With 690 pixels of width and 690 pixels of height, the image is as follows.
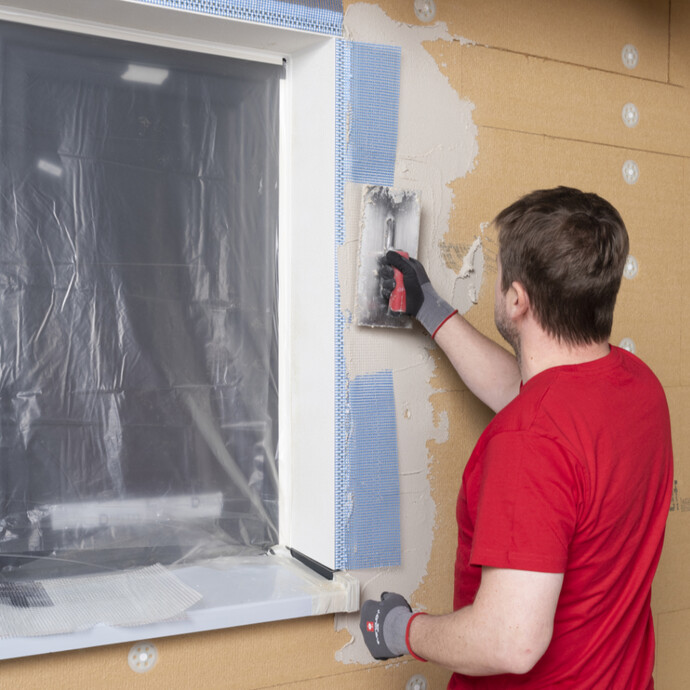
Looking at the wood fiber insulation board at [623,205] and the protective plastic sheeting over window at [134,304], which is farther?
the wood fiber insulation board at [623,205]

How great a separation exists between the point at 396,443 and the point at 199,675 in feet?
2.24

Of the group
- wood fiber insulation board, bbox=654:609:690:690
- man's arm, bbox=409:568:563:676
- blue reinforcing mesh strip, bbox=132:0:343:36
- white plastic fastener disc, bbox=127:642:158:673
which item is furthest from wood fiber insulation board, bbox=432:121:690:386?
white plastic fastener disc, bbox=127:642:158:673

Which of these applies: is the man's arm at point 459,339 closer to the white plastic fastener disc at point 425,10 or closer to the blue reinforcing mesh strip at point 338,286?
the blue reinforcing mesh strip at point 338,286

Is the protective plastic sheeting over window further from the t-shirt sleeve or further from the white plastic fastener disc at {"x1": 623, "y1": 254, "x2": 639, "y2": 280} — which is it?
the white plastic fastener disc at {"x1": 623, "y1": 254, "x2": 639, "y2": 280}

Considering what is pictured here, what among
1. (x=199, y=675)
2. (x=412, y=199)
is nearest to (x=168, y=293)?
(x=412, y=199)

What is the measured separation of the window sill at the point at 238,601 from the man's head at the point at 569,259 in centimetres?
81

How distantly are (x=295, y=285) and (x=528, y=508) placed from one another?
96cm

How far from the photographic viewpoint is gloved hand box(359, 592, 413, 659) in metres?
1.45

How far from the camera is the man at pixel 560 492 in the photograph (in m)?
1.15

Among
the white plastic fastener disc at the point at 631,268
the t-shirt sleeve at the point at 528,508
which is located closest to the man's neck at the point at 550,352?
the t-shirt sleeve at the point at 528,508

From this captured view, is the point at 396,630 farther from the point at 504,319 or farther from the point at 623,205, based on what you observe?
the point at 623,205

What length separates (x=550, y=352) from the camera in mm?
1341

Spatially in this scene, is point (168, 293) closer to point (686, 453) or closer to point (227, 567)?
point (227, 567)

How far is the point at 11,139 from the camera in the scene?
1.67 meters
